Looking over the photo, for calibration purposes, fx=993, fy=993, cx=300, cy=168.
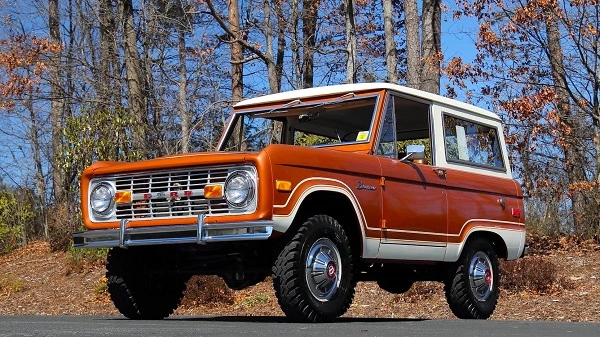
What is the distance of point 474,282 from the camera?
401 inches

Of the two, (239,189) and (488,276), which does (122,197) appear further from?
(488,276)

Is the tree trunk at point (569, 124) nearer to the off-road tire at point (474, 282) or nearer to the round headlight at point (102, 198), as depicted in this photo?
the off-road tire at point (474, 282)

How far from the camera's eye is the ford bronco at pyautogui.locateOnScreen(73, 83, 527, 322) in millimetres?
7668

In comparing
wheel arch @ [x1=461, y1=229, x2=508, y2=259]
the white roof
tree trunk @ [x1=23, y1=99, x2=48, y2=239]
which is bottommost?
wheel arch @ [x1=461, y1=229, x2=508, y2=259]

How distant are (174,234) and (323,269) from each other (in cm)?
121

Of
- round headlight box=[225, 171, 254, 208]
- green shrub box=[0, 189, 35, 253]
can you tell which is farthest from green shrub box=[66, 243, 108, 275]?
round headlight box=[225, 171, 254, 208]

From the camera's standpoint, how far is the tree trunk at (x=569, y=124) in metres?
18.0

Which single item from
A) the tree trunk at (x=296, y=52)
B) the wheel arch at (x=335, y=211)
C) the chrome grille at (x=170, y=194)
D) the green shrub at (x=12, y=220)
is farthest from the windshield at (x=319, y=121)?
the green shrub at (x=12, y=220)

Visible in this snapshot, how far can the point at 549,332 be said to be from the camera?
736cm

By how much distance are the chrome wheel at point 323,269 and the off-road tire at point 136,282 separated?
1.50 metres

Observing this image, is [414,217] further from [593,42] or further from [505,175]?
[593,42]

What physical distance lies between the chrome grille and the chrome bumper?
0.17 m

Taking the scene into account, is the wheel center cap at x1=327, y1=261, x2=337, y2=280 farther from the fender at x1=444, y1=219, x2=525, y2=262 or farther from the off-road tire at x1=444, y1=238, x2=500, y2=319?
the off-road tire at x1=444, y1=238, x2=500, y2=319

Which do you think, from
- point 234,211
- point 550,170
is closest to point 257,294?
point 550,170
